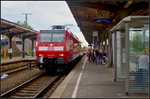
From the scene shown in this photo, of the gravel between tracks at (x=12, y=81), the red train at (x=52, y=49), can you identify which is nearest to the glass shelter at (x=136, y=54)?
the gravel between tracks at (x=12, y=81)

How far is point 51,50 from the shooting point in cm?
1577

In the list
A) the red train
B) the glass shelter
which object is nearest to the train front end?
the red train

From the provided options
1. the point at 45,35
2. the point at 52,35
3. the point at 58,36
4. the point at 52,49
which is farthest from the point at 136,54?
the point at 45,35

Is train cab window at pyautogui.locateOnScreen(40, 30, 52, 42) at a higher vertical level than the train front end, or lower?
higher

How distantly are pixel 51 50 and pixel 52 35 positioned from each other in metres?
1.21

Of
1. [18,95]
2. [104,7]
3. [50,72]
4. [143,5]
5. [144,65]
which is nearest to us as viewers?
[144,65]

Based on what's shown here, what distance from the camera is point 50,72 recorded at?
18.6m

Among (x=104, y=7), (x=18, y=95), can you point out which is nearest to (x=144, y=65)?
(x=18, y=95)

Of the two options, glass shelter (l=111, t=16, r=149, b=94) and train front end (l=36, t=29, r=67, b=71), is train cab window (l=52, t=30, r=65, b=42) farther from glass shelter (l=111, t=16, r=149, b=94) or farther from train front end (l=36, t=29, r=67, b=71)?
glass shelter (l=111, t=16, r=149, b=94)

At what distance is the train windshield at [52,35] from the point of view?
16.3 m

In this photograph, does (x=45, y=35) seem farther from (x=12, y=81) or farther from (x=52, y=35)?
(x=12, y=81)

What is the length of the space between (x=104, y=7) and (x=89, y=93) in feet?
27.2

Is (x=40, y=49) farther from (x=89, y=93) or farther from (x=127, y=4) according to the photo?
(x=89, y=93)

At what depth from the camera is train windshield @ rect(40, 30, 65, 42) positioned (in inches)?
641
